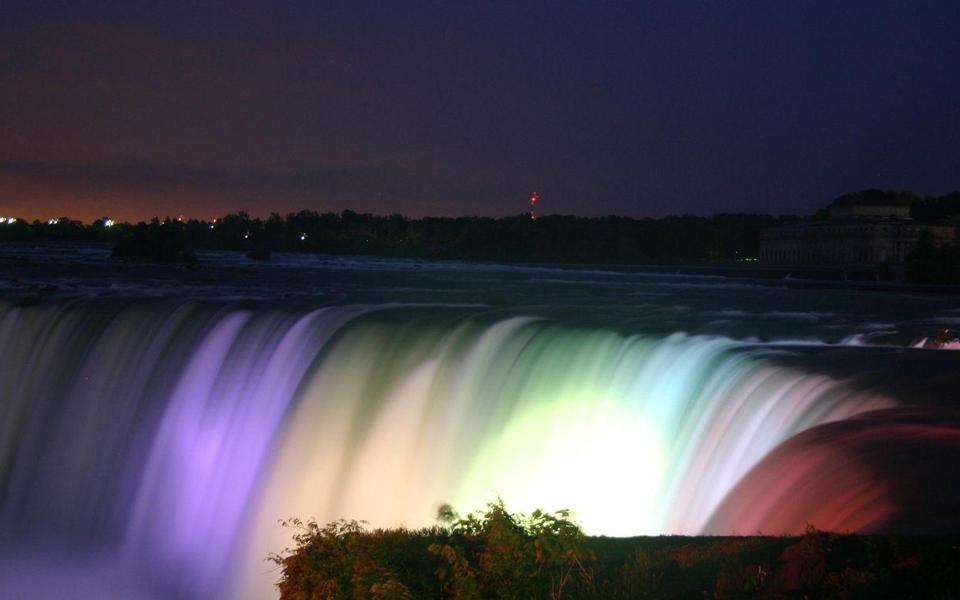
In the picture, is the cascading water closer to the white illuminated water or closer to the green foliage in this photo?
the white illuminated water

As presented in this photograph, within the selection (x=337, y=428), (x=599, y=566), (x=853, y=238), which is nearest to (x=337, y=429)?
(x=337, y=428)

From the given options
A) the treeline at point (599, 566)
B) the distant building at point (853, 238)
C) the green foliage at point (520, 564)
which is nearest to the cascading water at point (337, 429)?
the treeline at point (599, 566)

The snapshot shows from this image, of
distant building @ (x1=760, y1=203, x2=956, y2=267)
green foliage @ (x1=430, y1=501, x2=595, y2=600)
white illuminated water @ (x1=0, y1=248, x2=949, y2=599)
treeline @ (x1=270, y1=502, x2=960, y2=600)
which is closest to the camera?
treeline @ (x1=270, y1=502, x2=960, y2=600)

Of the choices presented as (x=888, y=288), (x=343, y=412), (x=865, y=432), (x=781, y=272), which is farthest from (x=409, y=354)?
(x=781, y=272)

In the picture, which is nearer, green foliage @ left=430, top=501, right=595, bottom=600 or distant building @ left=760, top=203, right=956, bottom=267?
green foliage @ left=430, top=501, right=595, bottom=600

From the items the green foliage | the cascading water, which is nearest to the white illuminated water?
the cascading water

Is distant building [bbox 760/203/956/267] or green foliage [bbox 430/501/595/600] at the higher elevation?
distant building [bbox 760/203/956/267]

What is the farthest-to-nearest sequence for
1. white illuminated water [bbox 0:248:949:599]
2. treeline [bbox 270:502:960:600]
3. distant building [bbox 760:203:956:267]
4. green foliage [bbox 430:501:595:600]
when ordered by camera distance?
distant building [bbox 760:203:956:267], white illuminated water [bbox 0:248:949:599], green foliage [bbox 430:501:595:600], treeline [bbox 270:502:960:600]
